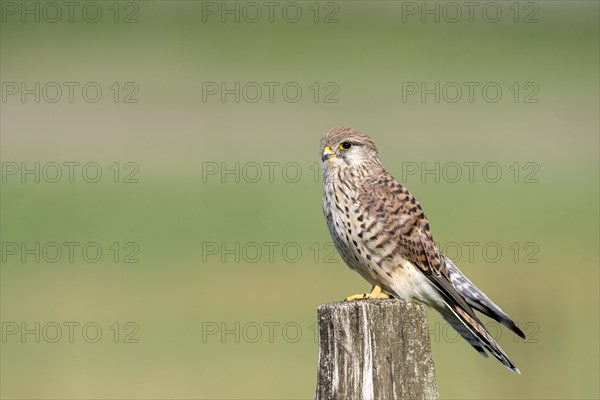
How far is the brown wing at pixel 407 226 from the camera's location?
17.6 feet

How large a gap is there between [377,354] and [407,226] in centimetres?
217

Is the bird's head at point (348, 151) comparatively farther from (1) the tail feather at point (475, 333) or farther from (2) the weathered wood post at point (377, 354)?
(2) the weathered wood post at point (377, 354)

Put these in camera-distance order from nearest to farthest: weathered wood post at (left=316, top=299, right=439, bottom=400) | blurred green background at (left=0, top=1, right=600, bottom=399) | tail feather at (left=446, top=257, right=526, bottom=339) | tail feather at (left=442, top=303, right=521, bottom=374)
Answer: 1. weathered wood post at (left=316, top=299, right=439, bottom=400)
2. tail feather at (left=446, top=257, right=526, bottom=339)
3. tail feather at (left=442, top=303, right=521, bottom=374)
4. blurred green background at (left=0, top=1, right=600, bottom=399)

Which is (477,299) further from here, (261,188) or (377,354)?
(261,188)

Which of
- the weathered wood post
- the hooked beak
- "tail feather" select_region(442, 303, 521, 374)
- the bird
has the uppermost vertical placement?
the hooked beak

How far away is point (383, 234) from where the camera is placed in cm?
545

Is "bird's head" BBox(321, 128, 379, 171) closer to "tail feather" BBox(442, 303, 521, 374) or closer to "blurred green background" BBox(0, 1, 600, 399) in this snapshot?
"tail feather" BBox(442, 303, 521, 374)

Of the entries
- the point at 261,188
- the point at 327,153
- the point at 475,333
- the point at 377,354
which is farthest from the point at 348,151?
the point at 261,188

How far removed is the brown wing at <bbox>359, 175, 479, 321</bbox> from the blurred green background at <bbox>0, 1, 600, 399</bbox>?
105 centimetres

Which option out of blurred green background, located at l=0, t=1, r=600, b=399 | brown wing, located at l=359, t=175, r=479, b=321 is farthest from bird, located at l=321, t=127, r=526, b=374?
blurred green background, located at l=0, t=1, r=600, b=399

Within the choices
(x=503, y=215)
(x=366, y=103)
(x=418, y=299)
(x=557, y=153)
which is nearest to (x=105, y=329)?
(x=418, y=299)

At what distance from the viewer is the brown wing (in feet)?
17.6

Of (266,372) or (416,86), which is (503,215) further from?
(416,86)

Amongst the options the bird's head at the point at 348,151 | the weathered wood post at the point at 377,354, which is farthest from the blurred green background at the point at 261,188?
the weathered wood post at the point at 377,354
